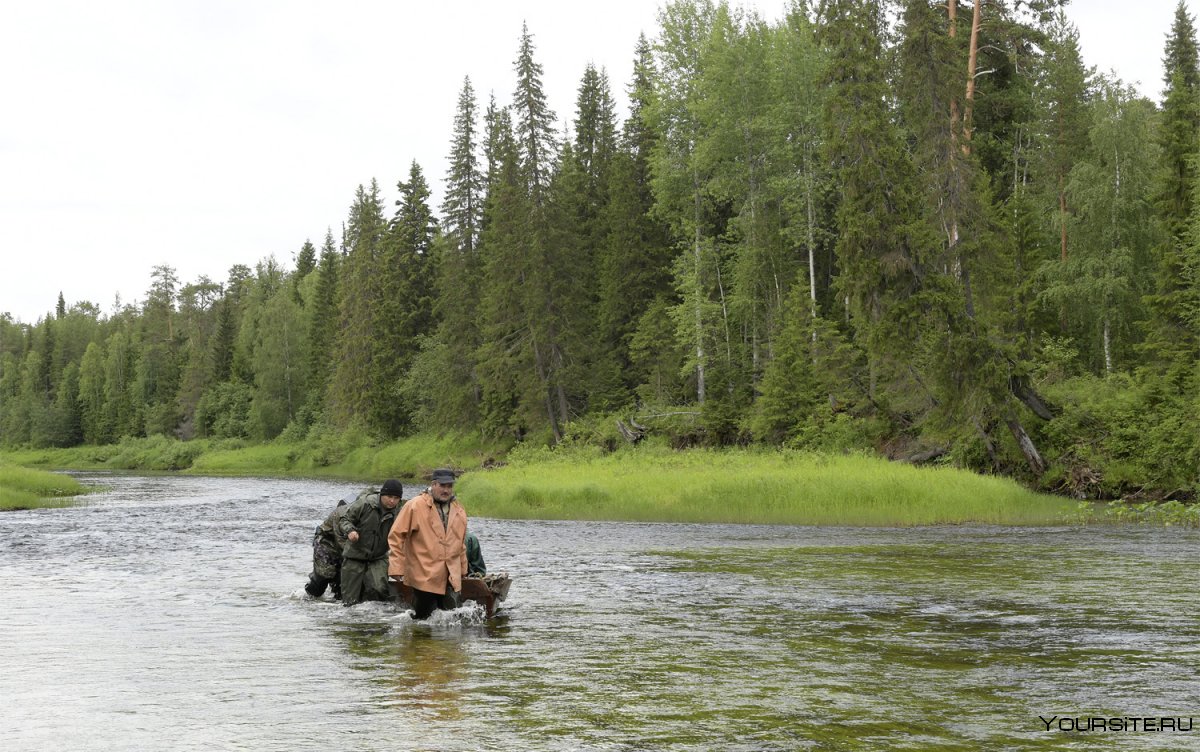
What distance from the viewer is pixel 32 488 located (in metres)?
48.3

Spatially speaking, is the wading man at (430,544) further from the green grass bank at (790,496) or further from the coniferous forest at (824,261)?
the coniferous forest at (824,261)

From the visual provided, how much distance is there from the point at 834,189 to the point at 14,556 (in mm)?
41306

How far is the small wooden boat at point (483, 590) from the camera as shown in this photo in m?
14.7

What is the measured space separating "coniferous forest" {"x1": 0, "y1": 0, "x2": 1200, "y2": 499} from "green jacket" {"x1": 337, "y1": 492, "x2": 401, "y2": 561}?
24622mm

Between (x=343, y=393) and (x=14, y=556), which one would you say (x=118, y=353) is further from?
(x=14, y=556)

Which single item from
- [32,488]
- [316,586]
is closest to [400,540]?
[316,586]

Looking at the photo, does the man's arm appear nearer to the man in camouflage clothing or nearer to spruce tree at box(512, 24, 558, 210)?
the man in camouflage clothing

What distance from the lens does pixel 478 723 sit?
360 inches

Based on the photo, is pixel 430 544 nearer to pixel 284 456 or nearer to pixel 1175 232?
pixel 1175 232

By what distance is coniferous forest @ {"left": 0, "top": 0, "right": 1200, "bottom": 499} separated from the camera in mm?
36500

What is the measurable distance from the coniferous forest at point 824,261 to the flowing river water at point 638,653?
1390 centimetres

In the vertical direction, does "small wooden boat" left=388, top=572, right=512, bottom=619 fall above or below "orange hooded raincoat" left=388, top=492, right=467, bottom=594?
below

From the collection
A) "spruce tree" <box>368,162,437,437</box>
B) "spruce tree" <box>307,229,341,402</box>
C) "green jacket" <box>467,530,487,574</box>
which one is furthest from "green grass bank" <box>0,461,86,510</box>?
"spruce tree" <box>307,229,341,402</box>

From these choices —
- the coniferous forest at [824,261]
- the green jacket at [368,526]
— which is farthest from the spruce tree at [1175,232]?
the green jacket at [368,526]
